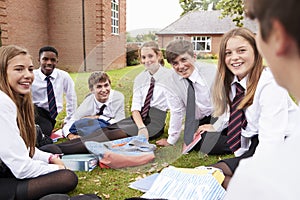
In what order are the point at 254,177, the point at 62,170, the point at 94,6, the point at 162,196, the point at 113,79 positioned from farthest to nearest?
the point at 94,6, the point at 113,79, the point at 62,170, the point at 162,196, the point at 254,177

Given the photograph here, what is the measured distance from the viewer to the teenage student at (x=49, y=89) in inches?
171

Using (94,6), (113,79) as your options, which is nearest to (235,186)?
(113,79)

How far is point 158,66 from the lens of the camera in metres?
3.14

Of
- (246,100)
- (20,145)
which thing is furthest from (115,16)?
(20,145)

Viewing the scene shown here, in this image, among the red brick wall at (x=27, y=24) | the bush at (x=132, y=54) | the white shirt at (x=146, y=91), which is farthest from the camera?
the red brick wall at (x=27, y=24)

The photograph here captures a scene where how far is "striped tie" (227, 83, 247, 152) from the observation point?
9.40 ft

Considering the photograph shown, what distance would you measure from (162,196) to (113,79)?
156cm

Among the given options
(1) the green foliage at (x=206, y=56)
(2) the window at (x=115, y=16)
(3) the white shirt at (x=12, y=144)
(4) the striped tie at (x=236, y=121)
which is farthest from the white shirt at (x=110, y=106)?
(2) the window at (x=115, y=16)

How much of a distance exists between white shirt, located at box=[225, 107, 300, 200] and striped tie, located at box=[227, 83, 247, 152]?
2.34 meters

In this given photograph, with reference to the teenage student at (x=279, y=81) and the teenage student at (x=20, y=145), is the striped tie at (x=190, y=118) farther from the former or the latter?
the teenage student at (x=279, y=81)

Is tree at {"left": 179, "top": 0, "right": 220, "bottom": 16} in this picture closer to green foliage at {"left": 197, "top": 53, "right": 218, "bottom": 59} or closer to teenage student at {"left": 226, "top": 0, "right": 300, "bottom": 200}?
green foliage at {"left": 197, "top": 53, "right": 218, "bottom": 59}

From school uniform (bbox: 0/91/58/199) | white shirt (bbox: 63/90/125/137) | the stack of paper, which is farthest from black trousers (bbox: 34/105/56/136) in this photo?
the stack of paper

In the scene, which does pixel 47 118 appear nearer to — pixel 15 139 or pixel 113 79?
pixel 113 79

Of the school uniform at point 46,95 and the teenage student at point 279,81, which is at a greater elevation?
the teenage student at point 279,81
